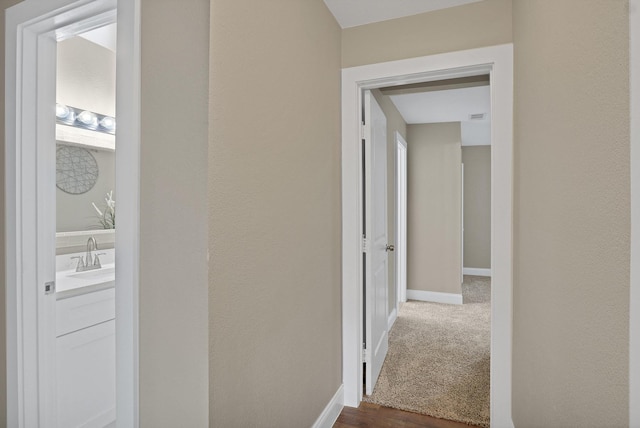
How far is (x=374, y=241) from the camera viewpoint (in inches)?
98.7

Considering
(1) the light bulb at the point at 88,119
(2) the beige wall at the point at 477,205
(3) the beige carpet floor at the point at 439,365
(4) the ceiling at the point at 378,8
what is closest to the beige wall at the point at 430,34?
(4) the ceiling at the point at 378,8

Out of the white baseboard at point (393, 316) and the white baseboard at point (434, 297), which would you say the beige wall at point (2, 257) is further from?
the white baseboard at point (434, 297)

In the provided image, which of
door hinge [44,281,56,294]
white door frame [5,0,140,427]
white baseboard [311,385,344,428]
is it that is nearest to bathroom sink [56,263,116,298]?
door hinge [44,281,56,294]

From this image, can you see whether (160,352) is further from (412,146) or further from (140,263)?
(412,146)

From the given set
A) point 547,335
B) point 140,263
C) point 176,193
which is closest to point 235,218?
point 176,193

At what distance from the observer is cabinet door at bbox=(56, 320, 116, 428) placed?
5.88ft

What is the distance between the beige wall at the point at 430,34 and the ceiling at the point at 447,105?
1310mm

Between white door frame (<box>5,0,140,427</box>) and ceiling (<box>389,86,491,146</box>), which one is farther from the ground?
ceiling (<box>389,86,491,146</box>)

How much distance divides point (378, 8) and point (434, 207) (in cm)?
325

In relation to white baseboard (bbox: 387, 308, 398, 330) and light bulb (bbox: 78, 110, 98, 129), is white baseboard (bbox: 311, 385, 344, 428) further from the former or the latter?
light bulb (bbox: 78, 110, 98, 129)

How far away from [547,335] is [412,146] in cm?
400

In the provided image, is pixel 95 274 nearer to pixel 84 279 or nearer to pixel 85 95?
pixel 84 279

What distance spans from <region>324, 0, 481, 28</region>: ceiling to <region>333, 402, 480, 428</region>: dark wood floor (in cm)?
243

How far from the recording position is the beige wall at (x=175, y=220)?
1.09m
